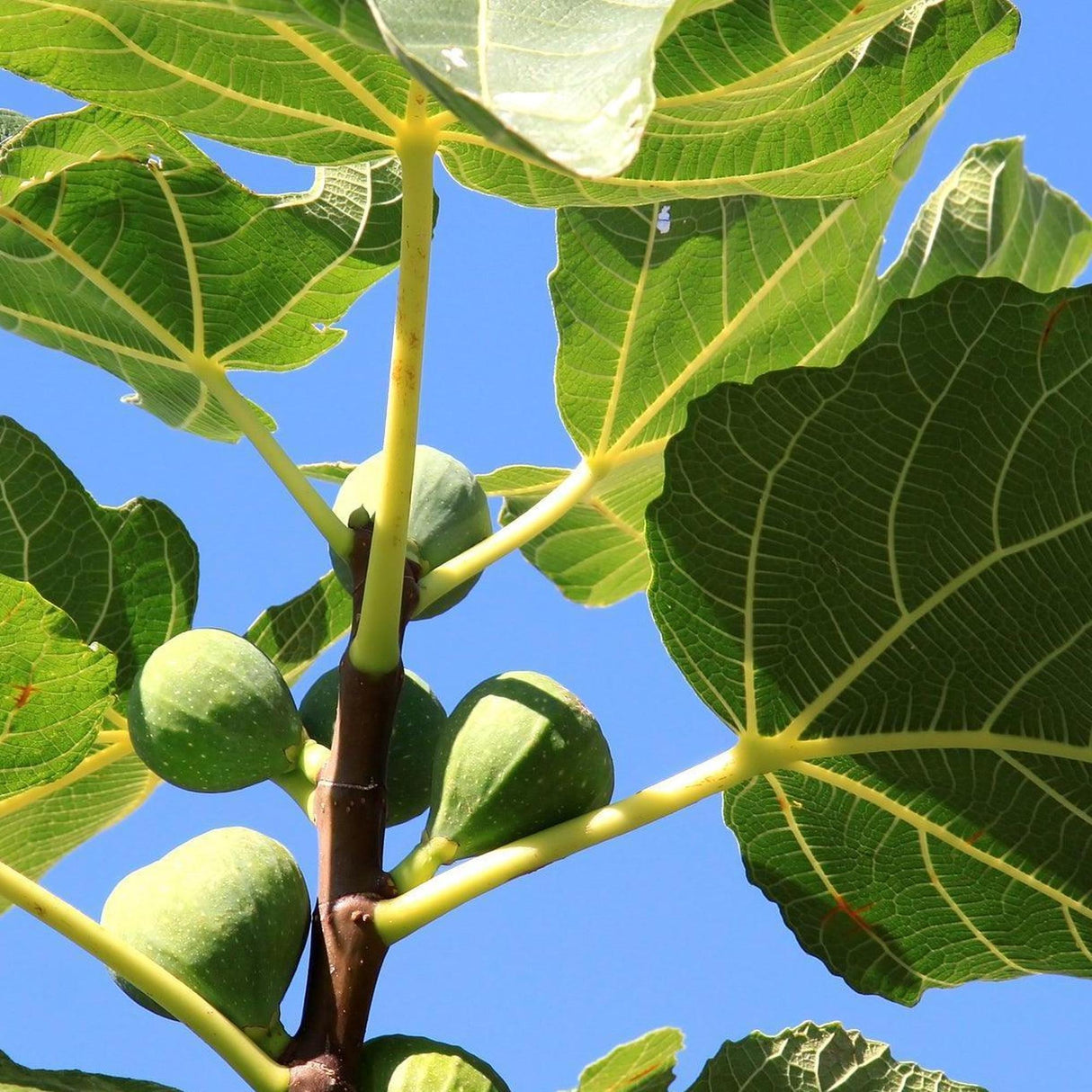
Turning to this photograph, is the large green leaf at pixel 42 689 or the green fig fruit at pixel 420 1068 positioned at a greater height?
the large green leaf at pixel 42 689

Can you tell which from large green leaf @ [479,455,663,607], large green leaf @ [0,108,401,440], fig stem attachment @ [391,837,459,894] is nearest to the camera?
fig stem attachment @ [391,837,459,894]

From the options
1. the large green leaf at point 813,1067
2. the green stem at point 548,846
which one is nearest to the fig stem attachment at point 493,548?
the green stem at point 548,846

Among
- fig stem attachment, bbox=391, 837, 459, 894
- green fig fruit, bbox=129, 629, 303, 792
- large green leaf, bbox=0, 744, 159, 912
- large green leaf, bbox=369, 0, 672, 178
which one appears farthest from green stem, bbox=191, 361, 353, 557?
large green leaf, bbox=369, 0, 672, 178

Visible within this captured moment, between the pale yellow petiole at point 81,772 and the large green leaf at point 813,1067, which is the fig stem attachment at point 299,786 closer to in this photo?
the pale yellow petiole at point 81,772

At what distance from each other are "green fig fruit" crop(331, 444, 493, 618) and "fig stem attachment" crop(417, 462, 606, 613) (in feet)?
0.05

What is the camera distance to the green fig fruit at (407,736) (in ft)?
4.33

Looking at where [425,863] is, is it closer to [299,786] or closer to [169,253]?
[299,786]

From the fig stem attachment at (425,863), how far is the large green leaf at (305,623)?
43 centimetres

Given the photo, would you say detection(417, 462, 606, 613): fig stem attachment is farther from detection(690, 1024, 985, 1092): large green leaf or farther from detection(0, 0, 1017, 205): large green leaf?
detection(690, 1024, 985, 1092): large green leaf

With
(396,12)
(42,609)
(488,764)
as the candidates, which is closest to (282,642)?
(42,609)

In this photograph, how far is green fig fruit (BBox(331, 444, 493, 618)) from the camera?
1.33 metres

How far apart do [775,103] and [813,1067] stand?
0.91 meters

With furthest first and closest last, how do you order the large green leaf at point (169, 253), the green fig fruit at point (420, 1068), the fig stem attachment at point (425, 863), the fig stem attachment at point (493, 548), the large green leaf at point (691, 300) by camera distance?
the large green leaf at point (691, 300) → the large green leaf at point (169, 253) → the fig stem attachment at point (493, 548) → the fig stem attachment at point (425, 863) → the green fig fruit at point (420, 1068)

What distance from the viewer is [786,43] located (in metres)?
1.22
